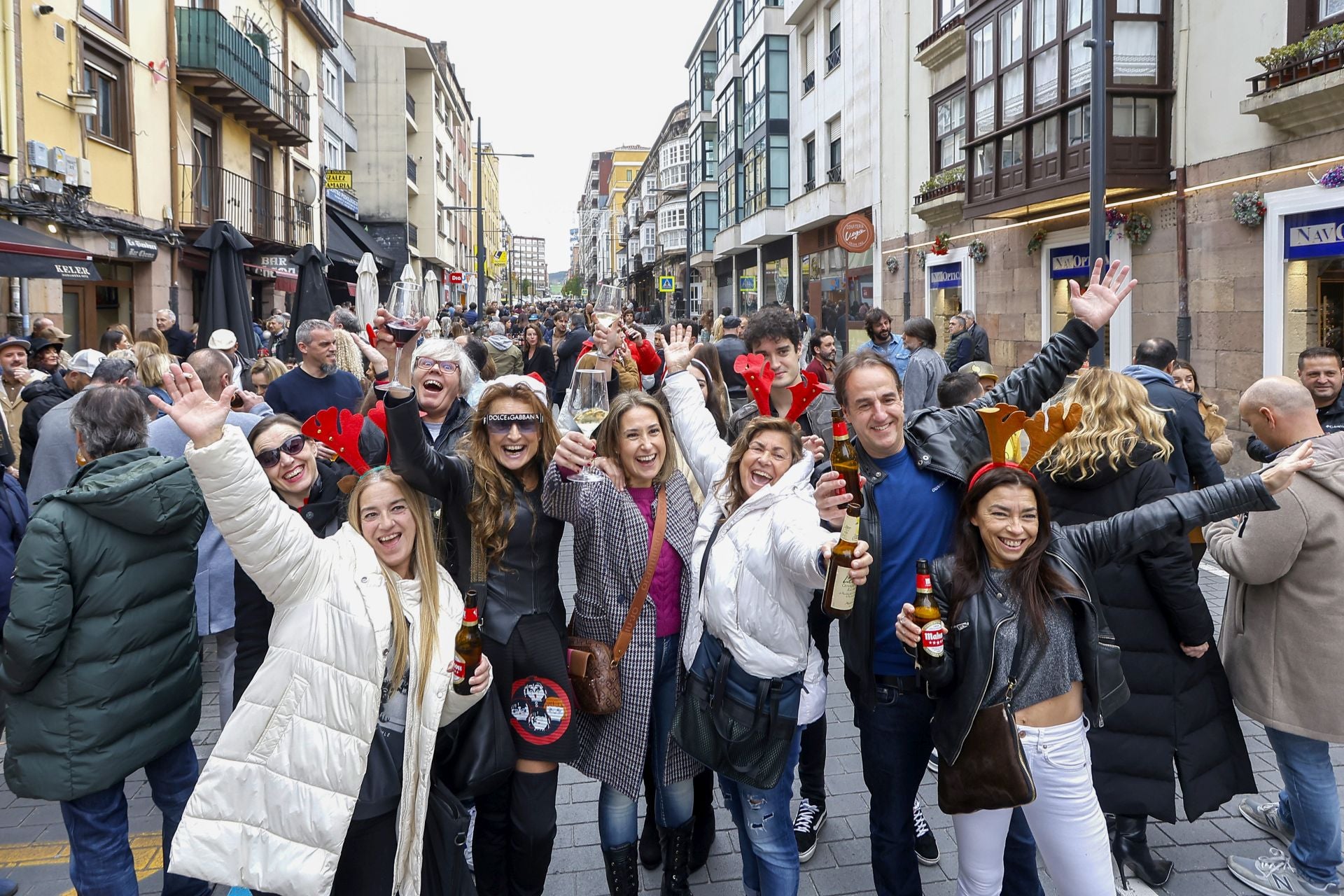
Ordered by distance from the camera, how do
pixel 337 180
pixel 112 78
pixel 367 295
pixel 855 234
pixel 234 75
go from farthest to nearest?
1. pixel 337 180
2. pixel 855 234
3. pixel 234 75
4. pixel 112 78
5. pixel 367 295

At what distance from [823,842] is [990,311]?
16.8 meters

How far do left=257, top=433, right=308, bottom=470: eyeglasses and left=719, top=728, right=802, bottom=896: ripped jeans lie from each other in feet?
6.84

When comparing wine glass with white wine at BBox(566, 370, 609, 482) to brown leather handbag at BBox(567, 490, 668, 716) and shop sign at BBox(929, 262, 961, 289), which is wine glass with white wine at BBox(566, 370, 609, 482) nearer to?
brown leather handbag at BBox(567, 490, 668, 716)

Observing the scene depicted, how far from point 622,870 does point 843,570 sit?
1.54m

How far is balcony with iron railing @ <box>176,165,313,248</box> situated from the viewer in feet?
56.6

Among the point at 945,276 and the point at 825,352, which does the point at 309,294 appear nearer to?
the point at 825,352

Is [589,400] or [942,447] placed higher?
[589,400]

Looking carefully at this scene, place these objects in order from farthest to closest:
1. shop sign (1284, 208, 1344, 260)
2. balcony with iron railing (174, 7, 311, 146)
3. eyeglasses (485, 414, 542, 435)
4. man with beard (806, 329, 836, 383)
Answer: balcony with iron railing (174, 7, 311, 146) < shop sign (1284, 208, 1344, 260) < man with beard (806, 329, 836, 383) < eyeglasses (485, 414, 542, 435)

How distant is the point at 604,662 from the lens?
3400 mm

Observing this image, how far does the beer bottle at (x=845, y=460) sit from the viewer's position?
9.96 ft

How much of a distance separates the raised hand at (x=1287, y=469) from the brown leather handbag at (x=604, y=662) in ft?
6.37

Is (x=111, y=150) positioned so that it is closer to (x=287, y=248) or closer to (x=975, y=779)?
(x=287, y=248)

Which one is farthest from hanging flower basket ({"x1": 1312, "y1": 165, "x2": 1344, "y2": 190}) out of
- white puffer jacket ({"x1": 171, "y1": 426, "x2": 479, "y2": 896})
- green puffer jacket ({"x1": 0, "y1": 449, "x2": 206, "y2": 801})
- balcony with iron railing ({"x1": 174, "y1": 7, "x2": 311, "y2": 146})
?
balcony with iron railing ({"x1": 174, "y1": 7, "x2": 311, "y2": 146})

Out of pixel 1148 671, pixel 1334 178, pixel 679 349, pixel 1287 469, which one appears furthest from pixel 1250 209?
pixel 1287 469
